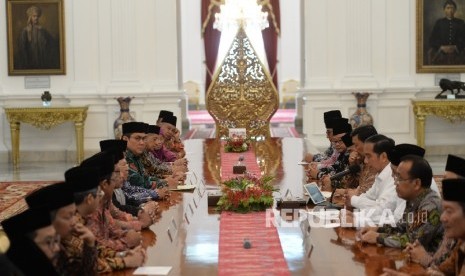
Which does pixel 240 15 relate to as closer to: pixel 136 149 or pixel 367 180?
pixel 136 149

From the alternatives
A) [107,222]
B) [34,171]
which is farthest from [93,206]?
[34,171]

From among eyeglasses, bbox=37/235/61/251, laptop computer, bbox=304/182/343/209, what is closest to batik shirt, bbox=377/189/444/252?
laptop computer, bbox=304/182/343/209

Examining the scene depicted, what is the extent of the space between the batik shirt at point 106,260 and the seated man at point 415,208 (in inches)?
61.8

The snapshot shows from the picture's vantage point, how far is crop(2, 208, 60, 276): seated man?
3779 mm

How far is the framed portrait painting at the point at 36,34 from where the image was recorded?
16.4m

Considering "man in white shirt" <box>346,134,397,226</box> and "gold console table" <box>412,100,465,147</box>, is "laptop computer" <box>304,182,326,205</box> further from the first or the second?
"gold console table" <box>412,100,465,147</box>

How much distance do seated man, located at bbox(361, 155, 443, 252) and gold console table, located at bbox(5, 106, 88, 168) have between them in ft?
35.7

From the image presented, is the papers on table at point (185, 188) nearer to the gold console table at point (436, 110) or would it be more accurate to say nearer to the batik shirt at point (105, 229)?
the batik shirt at point (105, 229)

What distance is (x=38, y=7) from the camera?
16359mm

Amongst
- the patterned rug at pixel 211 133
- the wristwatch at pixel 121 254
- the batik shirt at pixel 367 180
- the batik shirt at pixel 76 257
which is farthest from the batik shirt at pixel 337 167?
the patterned rug at pixel 211 133

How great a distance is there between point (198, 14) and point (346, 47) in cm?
990

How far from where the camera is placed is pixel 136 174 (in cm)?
816

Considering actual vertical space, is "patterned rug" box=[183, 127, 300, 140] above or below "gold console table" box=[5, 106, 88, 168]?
below

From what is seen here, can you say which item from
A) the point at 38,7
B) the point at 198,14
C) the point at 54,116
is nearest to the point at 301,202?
the point at 54,116
